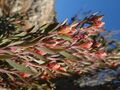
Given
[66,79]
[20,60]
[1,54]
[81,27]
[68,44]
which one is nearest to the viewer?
[1,54]

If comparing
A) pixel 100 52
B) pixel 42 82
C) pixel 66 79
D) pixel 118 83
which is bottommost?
pixel 118 83

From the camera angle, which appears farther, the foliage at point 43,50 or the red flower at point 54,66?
the red flower at point 54,66

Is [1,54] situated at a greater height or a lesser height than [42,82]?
greater

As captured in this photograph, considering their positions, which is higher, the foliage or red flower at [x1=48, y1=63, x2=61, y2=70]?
the foliage

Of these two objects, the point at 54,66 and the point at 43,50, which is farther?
the point at 54,66

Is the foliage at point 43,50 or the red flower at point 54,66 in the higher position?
the foliage at point 43,50

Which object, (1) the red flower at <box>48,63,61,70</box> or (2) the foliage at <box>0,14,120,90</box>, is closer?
(2) the foliage at <box>0,14,120,90</box>

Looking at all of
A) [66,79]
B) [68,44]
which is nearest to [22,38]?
[68,44]

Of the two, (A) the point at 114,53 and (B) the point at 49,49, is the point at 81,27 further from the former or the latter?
(A) the point at 114,53

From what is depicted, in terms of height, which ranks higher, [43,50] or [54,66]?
[43,50]

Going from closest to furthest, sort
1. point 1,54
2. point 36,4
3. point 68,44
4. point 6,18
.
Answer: point 1,54 → point 68,44 → point 6,18 → point 36,4

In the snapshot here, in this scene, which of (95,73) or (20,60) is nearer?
(20,60)
